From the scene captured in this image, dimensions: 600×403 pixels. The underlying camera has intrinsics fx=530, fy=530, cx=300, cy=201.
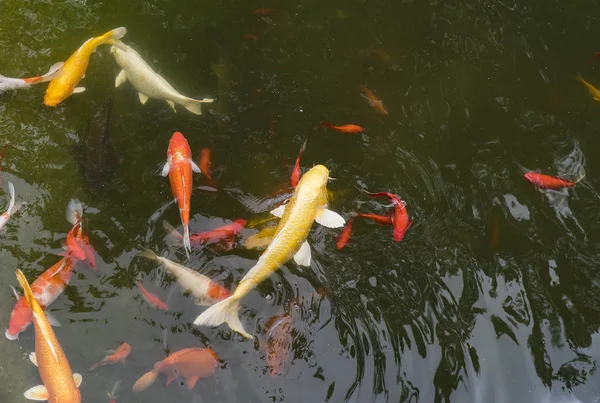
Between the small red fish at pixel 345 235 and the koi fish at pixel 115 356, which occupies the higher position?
the small red fish at pixel 345 235

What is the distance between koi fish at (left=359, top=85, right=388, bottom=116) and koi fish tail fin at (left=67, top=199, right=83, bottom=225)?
2.67 m

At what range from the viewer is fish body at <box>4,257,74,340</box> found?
3561 mm

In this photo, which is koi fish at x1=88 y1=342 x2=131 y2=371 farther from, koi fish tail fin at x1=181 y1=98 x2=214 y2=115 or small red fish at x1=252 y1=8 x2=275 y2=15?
small red fish at x1=252 y1=8 x2=275 y2=15

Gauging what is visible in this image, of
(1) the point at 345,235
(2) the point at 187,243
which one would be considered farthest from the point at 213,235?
(1) the point at 345,235

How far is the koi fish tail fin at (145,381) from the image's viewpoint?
11.3 ft

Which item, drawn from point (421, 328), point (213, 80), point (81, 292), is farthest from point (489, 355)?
point (213, 80)

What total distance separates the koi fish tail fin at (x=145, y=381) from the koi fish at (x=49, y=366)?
1.14 feet

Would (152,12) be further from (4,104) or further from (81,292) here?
(81,292)

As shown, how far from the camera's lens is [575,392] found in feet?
11.9

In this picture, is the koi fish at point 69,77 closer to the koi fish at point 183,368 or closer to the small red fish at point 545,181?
the koi fish at point 183,368

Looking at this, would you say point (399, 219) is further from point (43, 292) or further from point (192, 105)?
point (43, 292)

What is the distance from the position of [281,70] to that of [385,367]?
2.93 m

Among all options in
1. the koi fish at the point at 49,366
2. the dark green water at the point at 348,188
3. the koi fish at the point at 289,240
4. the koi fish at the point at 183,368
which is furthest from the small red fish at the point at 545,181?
the koi fish at the point at 49,366

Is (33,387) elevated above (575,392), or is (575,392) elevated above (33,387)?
(33,387)
